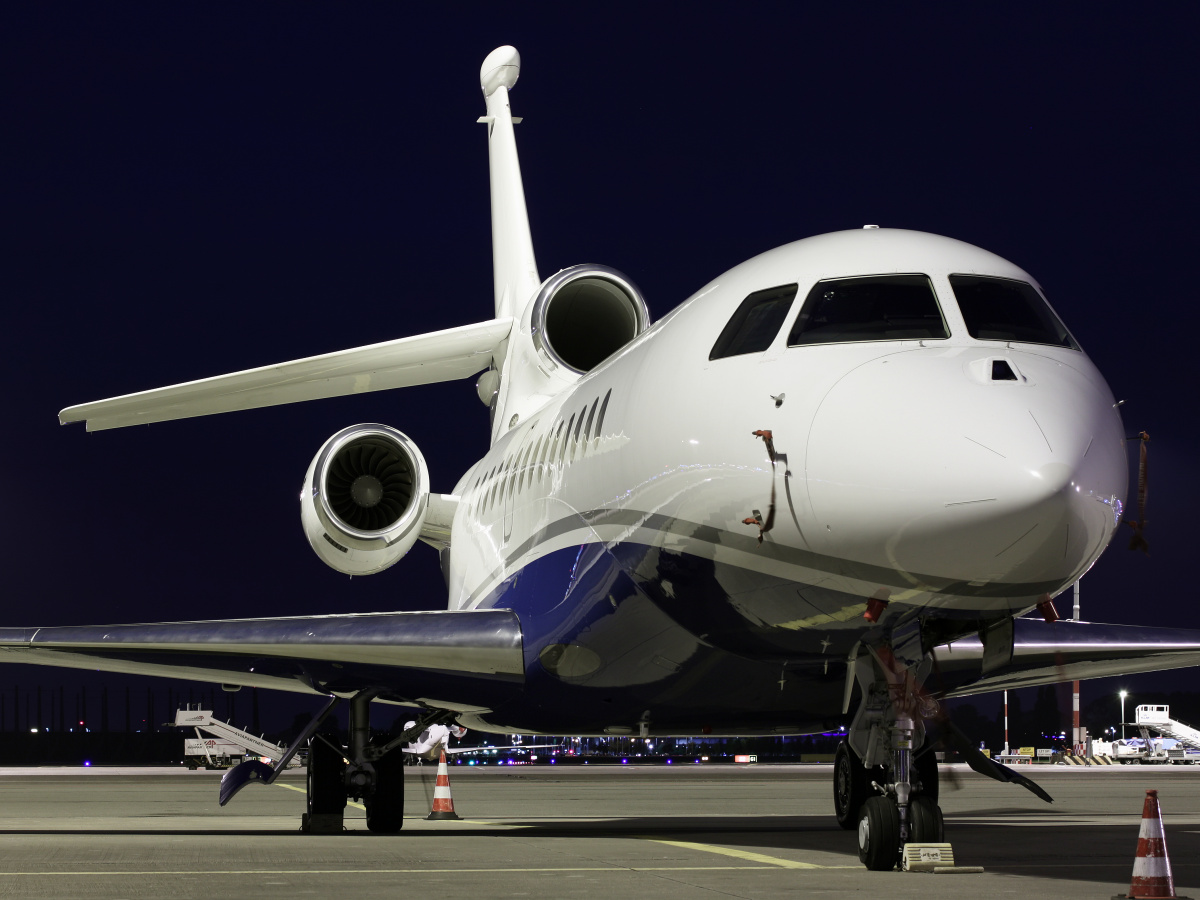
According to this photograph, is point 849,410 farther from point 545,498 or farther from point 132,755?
point 132,755

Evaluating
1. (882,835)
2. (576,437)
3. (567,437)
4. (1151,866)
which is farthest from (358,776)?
(1151,866)

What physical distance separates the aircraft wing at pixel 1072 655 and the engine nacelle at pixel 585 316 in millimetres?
5610

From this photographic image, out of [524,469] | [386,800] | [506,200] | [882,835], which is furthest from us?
[506,200]

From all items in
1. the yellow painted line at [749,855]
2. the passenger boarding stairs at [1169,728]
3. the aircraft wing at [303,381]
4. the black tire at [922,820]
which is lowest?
the passenger boarding stairs at [1169,728]

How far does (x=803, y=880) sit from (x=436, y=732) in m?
38.0

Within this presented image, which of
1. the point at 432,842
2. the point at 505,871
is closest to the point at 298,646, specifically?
the point at 432,842

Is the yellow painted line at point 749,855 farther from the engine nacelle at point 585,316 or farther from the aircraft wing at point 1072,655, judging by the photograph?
the engine nacelle at point 585,316

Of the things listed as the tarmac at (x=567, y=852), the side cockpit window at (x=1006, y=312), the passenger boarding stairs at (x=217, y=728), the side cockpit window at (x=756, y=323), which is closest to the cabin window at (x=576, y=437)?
the side cockpit window at (x=756, y=323)

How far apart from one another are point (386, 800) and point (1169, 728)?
188 feet

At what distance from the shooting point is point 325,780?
15.7 m

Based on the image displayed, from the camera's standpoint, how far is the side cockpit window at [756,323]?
959 cm

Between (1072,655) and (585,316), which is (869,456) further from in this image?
(585,316)

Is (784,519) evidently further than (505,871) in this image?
No

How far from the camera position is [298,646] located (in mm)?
13898
